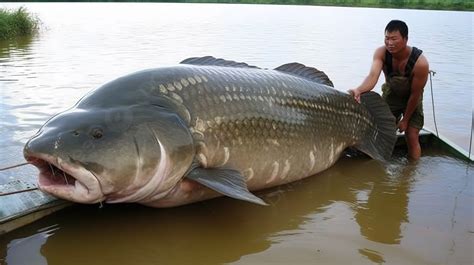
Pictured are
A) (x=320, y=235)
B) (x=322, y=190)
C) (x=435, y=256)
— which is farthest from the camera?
(x=322, y=190)

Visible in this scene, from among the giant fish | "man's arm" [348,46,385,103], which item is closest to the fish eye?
the giant fish

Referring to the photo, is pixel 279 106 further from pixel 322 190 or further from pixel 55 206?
pixel 55 206

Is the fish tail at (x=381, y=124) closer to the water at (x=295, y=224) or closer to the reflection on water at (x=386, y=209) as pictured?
the water at (x=295, y=224)

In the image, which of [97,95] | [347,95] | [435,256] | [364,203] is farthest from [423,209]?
[97,95]

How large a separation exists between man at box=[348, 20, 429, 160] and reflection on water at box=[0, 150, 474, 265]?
115cm

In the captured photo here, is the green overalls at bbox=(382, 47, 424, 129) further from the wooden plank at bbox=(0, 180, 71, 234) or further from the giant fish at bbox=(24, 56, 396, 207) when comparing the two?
the wooden plank at bbox=(0, 180, 71, 234)

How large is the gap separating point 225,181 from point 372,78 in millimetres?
2519

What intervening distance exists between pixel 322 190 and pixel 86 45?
15060 millimetres

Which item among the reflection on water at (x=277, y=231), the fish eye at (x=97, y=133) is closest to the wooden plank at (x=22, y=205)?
the reflection on water at (x=277, y=231)

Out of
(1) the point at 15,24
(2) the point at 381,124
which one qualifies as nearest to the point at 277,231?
(2) the point at 381,124

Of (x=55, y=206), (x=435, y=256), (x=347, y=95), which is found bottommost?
(x=435, y=256)

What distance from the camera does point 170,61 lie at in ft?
45.0

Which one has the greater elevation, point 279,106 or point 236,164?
point 279,106

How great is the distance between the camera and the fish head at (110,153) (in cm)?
300
